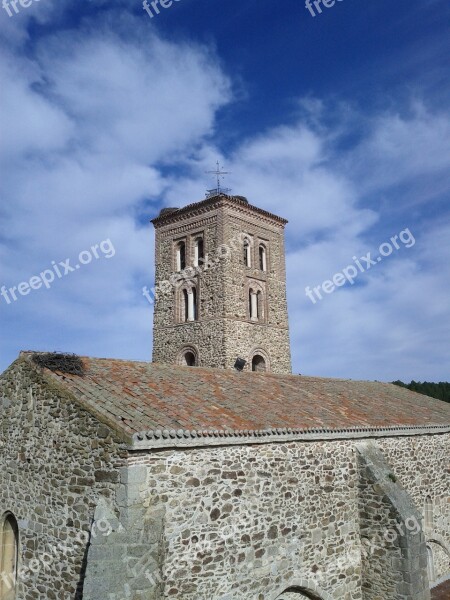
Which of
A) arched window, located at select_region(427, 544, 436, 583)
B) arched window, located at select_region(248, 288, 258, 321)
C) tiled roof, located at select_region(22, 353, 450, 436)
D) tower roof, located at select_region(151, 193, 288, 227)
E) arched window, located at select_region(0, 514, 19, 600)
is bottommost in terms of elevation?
arched window, located at select_region(427, 544, 436, 583)

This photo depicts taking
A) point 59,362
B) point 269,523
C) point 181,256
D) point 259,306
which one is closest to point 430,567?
point 269,523

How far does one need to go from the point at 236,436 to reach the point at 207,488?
101cm

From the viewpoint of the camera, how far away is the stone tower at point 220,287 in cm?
2225

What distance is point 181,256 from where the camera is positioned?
24.8 metres

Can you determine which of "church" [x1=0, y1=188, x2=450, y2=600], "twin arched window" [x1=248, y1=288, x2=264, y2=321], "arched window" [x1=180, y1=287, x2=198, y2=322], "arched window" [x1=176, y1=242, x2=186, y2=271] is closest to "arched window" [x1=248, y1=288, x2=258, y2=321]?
"twin arched window" [x1=248, y1=288, x2=264, y2=321]

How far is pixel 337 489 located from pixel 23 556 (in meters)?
6.28

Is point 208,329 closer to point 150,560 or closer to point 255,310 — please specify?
point 255,310

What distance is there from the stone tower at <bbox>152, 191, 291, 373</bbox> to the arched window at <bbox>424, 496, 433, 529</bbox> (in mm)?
9553

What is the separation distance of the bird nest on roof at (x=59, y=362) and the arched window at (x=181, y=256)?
1458cm

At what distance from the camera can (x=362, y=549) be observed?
11.1 m

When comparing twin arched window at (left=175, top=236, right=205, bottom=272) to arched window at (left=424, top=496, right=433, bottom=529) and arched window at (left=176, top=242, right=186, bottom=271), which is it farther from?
arched window at (left=424, top=496, right=433, bottom=529)

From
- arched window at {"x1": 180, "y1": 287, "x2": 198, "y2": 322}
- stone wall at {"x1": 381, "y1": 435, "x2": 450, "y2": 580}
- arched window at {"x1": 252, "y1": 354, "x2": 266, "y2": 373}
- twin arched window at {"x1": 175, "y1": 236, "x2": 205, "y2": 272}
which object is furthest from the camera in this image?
twin arched window at {"x1": 175, "y1": 236, "x2": 205, "y2": 272}

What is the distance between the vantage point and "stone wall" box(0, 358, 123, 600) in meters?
8.13

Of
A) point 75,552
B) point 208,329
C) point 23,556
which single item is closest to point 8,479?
point 23,556
